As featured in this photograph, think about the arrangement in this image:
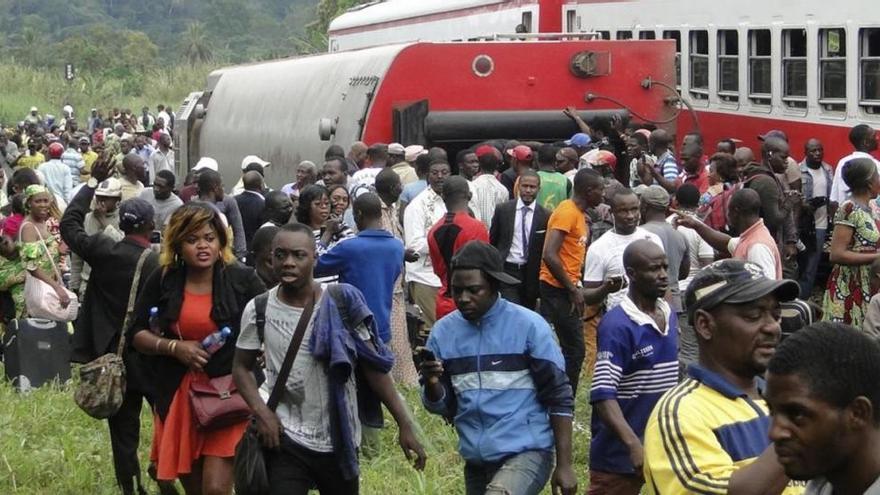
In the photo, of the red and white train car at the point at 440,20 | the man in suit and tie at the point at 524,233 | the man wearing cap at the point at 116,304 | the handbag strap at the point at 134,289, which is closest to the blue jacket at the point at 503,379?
the handbag strap at the point at 134,289

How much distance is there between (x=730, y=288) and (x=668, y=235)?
507cm

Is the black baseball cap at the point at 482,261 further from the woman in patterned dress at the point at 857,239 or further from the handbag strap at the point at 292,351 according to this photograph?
the woman in patterned dress at the point at 857,239

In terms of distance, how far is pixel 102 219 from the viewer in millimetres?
10414

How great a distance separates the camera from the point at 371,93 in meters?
15.9

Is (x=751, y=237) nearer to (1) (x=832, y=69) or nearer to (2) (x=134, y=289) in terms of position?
(2) (x=134, y=289)

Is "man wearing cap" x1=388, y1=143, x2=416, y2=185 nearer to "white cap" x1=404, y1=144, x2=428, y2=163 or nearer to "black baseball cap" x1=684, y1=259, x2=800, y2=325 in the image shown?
"white cap" x1=404, y1=144, x2=428, y2=163

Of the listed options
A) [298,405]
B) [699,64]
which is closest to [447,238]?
[298,405]

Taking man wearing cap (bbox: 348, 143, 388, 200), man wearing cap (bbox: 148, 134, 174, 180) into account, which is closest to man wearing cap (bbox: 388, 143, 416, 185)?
man wearing cap (bbox: 348, 143, 388, 200)

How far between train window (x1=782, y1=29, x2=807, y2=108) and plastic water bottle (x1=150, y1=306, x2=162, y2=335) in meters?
9.93

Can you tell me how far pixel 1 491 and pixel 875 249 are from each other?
5329mm

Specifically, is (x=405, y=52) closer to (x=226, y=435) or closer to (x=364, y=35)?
(x=226, y=435)

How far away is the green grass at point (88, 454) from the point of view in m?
8.86

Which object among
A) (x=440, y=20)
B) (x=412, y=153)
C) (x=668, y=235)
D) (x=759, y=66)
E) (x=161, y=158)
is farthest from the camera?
(x=161, y=158)

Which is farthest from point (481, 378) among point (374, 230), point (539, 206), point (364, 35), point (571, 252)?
point (364, 35)
